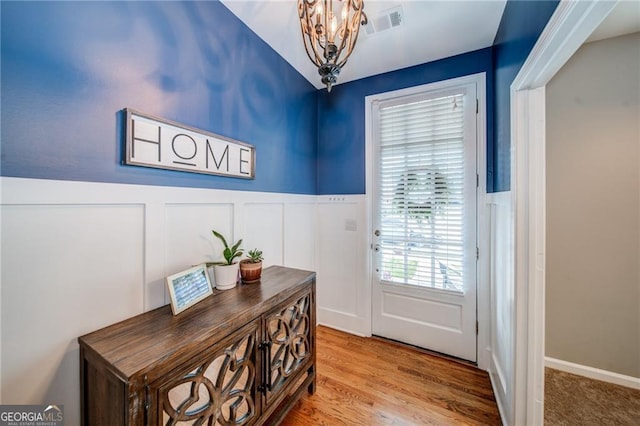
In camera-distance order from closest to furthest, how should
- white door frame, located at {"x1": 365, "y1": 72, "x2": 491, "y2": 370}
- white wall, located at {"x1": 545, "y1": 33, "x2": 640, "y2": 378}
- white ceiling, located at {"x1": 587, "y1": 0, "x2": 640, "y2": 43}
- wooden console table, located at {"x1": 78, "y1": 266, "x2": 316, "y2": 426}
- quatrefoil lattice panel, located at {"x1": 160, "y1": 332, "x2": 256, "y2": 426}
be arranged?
wooden console table, located at {"x1": 78, "y1": 266, "x2": 316, "y2": 426} < quatrefoil lattice panel, located at {"x1": 160, "y1": 332, "x2": 256, "y2": 426} < white ceiling, located at {"x1": 587, "y1": 0, "x2": 640, "y2": 43} < white wall, located at {"x1": 545, "y1": 33, "x2": 640, "y2": 378} < white door frame, located at {"x1": 365, "y1": 72, "x2": 491, "y2": 370}

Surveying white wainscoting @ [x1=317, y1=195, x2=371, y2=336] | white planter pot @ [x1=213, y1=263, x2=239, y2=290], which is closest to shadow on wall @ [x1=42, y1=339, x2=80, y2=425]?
white planter pot @ [x1=213, y1=263, x2=239, y2=290]

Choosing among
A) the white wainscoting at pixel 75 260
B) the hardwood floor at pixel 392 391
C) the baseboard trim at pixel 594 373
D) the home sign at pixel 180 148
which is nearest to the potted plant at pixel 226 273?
the white wainscoting at pixel 75 260

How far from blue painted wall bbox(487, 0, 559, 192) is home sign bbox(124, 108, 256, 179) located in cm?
163

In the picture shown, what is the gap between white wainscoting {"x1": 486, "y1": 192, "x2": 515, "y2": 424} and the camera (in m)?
1.36

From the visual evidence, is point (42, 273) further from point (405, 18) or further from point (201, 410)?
point (405, 18)

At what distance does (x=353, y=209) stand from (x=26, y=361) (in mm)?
2190

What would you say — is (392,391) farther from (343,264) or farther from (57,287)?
(57,287)

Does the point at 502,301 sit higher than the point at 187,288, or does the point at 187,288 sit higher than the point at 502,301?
the point at 187,288

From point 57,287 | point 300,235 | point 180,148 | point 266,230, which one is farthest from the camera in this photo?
point 300,235

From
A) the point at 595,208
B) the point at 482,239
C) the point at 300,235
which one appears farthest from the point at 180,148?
the point at 595,208

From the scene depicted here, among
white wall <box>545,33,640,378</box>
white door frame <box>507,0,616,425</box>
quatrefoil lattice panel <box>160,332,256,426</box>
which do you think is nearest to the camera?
quatrefoil lattice panel <box>160,332,256,426</box>

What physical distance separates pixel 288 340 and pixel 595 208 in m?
2.42

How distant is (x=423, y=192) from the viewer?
216 centimetres

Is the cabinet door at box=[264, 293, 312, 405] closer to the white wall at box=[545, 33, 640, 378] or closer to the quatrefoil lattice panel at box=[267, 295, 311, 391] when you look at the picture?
the quatrefoil lattice panel at box=[267, 295, 311, 391]
